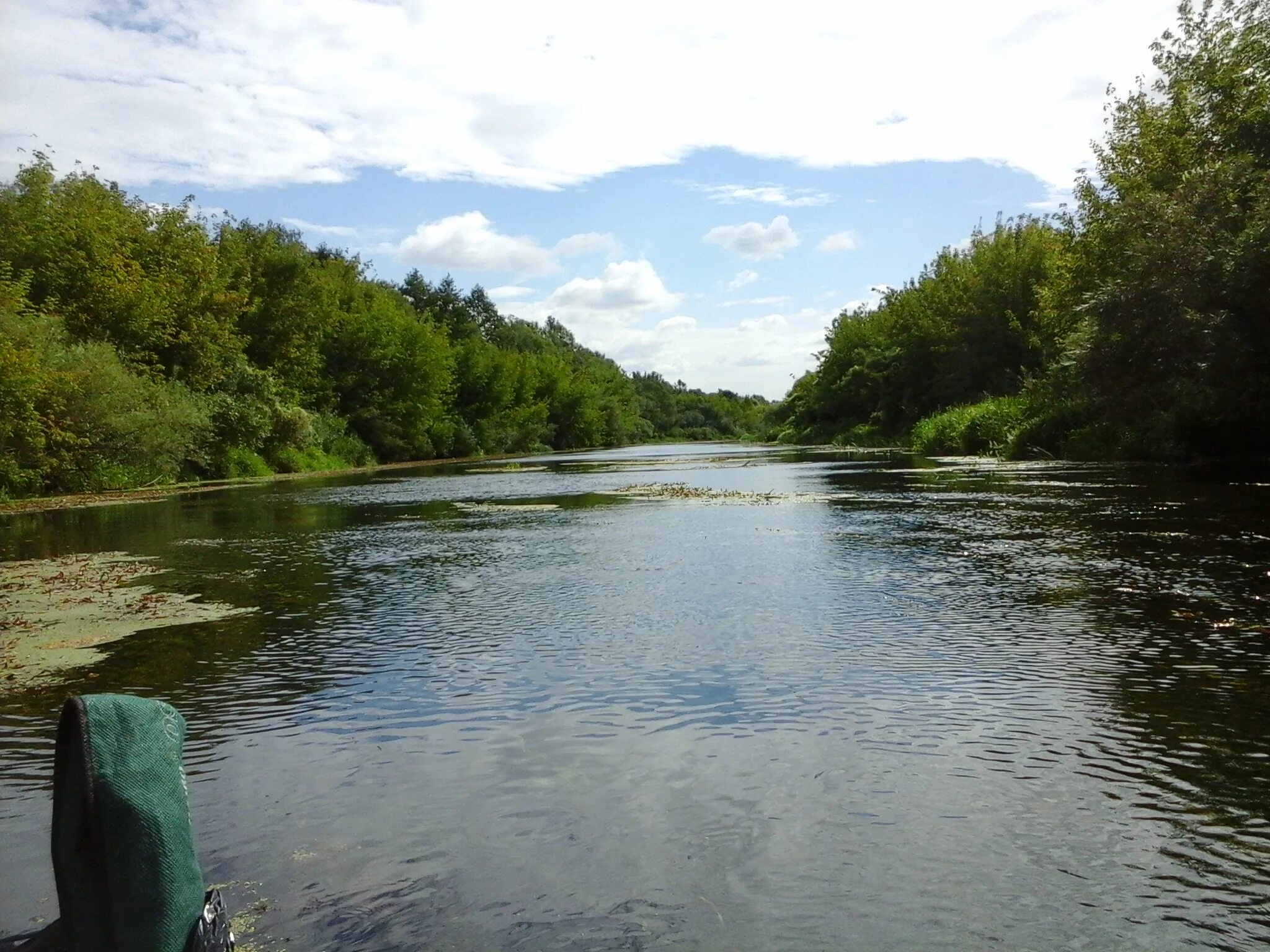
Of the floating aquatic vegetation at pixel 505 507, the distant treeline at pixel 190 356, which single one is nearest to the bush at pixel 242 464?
the distant treeline at pixel 190 356

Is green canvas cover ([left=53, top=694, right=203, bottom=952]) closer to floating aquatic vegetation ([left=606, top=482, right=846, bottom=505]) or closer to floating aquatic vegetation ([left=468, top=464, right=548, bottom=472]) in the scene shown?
floating aquatic vegetation ([left=606, top=482, right=846, bottom=505])

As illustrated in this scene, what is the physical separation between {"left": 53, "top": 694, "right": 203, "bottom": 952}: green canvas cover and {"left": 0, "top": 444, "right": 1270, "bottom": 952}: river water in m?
1.08

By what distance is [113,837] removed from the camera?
223 cm

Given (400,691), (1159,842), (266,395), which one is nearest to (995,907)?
(1159,842)

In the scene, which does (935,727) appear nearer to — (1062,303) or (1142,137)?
(1142,137)

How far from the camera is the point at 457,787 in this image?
4648 millimetres

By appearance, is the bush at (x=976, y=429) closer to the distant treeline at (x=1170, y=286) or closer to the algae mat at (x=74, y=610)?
the distant treeline at (x=1170, y=286)

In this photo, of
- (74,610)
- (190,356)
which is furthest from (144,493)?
(74,610)

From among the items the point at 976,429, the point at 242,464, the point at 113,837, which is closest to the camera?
the point at 113,837

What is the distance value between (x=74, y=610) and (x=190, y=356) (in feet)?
101

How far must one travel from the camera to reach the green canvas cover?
2205 mm

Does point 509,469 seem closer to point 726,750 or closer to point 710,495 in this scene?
point 710,495

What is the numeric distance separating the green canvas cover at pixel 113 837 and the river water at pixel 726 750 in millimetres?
1085

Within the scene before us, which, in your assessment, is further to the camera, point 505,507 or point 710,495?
point 710,495
